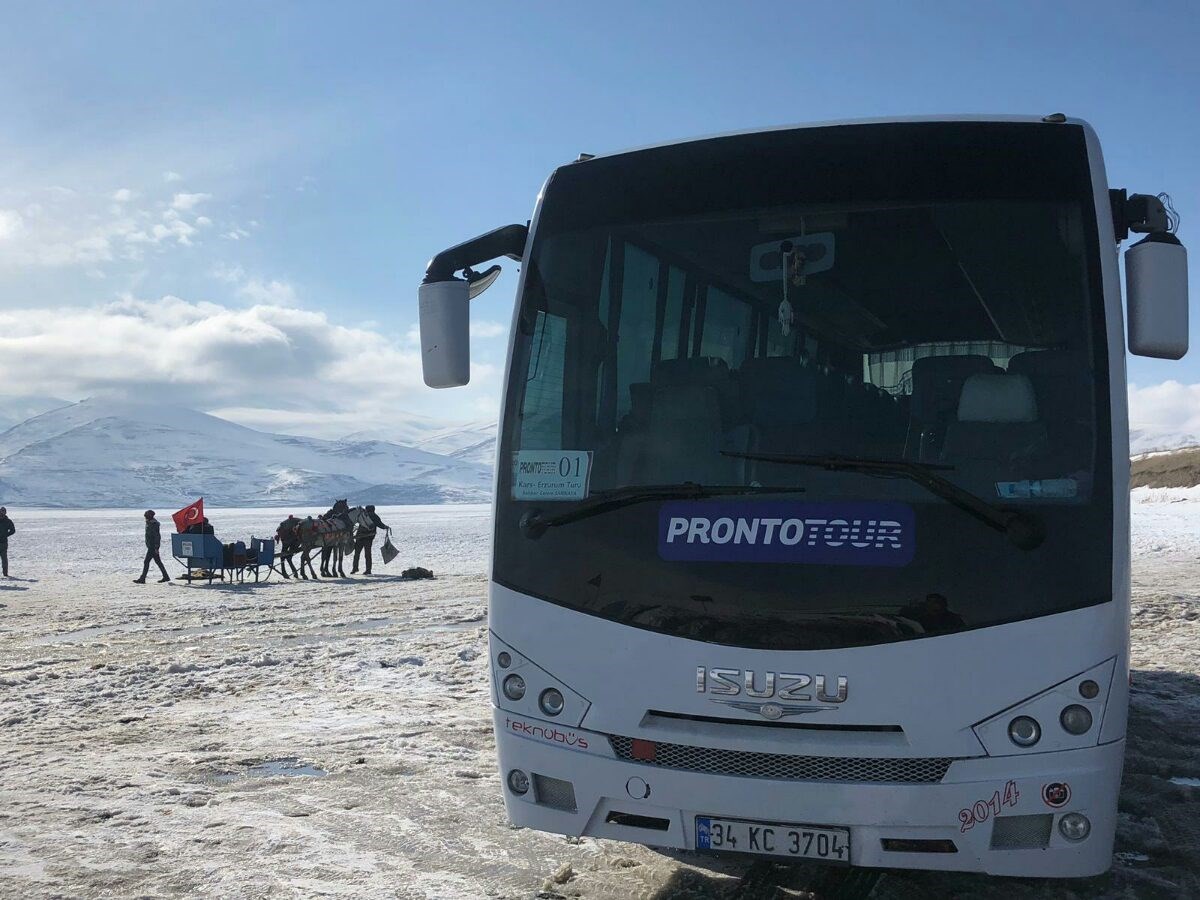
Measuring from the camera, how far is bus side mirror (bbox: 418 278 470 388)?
4.61 meters

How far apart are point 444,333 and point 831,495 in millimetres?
1882

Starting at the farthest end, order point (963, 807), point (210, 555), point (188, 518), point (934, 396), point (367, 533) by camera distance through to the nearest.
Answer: point (367, 533) < point (188, 518) < point (210, 555) < point (934, 396) < point (963, 807)

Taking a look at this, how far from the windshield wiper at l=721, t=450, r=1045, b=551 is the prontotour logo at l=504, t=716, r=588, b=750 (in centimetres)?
127

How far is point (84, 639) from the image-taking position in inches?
485

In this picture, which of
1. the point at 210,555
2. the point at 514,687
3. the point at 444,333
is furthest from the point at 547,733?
the point at 210,555

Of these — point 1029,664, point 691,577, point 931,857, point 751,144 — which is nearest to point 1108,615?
point 1029,664

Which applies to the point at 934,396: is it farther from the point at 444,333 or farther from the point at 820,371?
the point at 444,333

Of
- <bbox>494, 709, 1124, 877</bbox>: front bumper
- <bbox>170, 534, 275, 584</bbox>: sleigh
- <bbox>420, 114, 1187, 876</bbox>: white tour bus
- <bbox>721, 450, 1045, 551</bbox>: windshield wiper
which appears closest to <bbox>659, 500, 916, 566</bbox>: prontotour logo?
<bbox>420, 114, 1187, 876</bbox>: white tour bus

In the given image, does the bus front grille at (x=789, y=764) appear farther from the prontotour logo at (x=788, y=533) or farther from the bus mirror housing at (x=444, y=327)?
the bus mirror housing at (x=444, y=327)

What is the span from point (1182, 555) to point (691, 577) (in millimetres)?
24668

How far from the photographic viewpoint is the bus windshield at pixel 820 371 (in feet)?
11.7

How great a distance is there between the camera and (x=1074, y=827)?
347 centimetres

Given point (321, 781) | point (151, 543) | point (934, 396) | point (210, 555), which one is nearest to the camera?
point (934, 396)

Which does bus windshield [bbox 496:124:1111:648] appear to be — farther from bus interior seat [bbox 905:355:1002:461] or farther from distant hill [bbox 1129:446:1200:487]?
distant hill [bbox 1129:446:1200:487]
